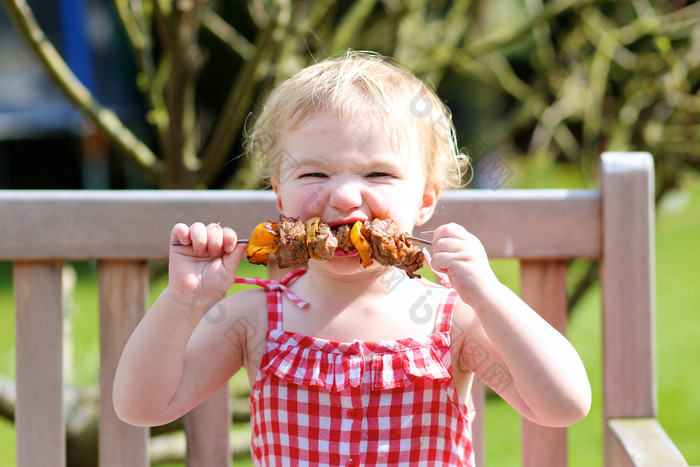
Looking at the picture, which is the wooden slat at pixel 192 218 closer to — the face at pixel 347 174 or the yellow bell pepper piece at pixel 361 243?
the face at pixel 347 174

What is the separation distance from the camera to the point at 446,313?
1439mm

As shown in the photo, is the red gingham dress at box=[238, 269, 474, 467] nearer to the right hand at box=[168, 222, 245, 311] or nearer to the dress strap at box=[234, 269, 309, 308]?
the dress strap at box=[234, 269, 309, 308]

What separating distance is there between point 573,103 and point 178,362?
235 centimetres

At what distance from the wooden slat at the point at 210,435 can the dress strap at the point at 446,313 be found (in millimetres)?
469

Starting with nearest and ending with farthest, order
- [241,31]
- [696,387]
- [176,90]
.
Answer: [176,90]
[696,387]
[241,31]

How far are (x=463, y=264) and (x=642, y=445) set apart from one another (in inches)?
21.1

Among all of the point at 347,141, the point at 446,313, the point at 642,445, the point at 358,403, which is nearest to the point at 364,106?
the point at 347,141

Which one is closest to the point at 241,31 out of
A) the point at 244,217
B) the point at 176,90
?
the point at 176,90

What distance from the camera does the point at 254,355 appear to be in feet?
4.76

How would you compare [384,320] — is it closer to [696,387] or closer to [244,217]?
[244,217]

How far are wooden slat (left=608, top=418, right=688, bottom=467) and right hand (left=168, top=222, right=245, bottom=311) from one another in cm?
80

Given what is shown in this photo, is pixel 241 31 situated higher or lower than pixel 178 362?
higher

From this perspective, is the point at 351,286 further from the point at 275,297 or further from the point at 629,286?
the point at 629,286

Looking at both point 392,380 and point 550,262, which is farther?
point 550,262
